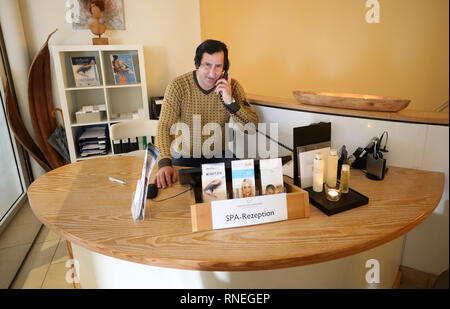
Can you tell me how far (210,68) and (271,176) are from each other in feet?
3.27

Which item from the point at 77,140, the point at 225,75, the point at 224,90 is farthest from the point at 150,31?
the point at 224,90

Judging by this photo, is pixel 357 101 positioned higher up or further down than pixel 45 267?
higher up

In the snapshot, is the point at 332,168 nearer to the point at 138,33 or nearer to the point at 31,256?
the point at 31,256

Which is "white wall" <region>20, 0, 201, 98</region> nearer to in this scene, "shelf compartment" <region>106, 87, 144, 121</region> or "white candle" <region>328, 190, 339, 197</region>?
"shelf compartment" <region>106, 87, 144, 121</region>

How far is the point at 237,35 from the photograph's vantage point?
4066 millimetres

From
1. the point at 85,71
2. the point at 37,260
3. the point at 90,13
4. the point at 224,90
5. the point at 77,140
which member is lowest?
the point at 37,260

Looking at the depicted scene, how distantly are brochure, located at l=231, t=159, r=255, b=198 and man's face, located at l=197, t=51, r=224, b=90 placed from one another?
939 millimetres

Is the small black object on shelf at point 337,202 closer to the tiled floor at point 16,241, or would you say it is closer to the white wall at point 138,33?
the tiled floor at point 16,241

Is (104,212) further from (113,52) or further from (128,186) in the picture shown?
(113,52)

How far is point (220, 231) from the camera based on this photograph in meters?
1.10

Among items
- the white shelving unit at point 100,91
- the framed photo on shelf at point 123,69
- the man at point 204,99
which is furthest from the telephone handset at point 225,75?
the framed photo on shelf at point 123,69

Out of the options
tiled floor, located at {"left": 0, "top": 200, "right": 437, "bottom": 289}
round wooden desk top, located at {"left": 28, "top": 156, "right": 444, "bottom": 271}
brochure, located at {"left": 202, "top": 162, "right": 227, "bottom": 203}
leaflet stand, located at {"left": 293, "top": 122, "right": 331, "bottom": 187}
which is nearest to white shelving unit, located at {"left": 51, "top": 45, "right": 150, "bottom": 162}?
tiled floor, located at {"left": 0, "top": 200, "right": 437, "bottom": 289}

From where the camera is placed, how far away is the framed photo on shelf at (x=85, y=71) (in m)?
3.06
